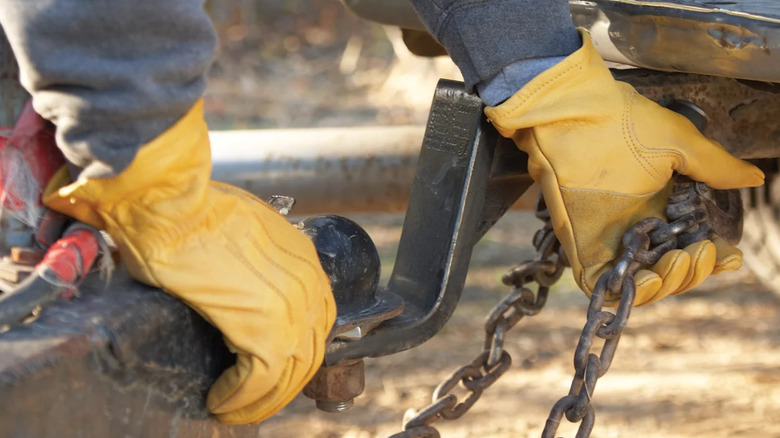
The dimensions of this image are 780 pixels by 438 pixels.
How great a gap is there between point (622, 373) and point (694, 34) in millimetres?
1446

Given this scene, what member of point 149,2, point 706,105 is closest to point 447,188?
point 706,105

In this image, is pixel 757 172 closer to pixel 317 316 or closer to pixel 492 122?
pixel 492 122

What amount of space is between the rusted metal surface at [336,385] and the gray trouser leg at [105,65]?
42cm

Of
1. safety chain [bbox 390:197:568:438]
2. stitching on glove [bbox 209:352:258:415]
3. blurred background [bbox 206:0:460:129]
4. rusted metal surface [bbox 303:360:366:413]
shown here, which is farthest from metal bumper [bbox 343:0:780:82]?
blurred background [bbox 206:0:460:129]

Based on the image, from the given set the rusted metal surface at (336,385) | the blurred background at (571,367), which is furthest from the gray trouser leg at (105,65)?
the blurred background at (571,367)

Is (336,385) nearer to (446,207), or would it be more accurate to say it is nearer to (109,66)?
(446,207)

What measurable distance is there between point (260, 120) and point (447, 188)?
12.2ft

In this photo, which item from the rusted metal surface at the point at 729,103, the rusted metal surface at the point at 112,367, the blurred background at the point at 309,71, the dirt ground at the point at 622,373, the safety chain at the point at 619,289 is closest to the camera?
the rusted metal surface at the point at 112,367

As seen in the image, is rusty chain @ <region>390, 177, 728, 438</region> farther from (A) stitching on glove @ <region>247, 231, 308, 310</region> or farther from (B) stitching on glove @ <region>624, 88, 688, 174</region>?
(A) stitching on glove @ <region>247, 231, 308, 310</region>

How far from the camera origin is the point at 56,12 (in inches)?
33.7

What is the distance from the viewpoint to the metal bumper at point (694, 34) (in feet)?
3.93

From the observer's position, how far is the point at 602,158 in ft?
4.01

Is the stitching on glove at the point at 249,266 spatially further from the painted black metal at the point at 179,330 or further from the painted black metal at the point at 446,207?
the painted black metal at the point at 446,207

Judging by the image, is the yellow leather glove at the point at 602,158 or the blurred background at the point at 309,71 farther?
the blurred background at the point at 309,71
